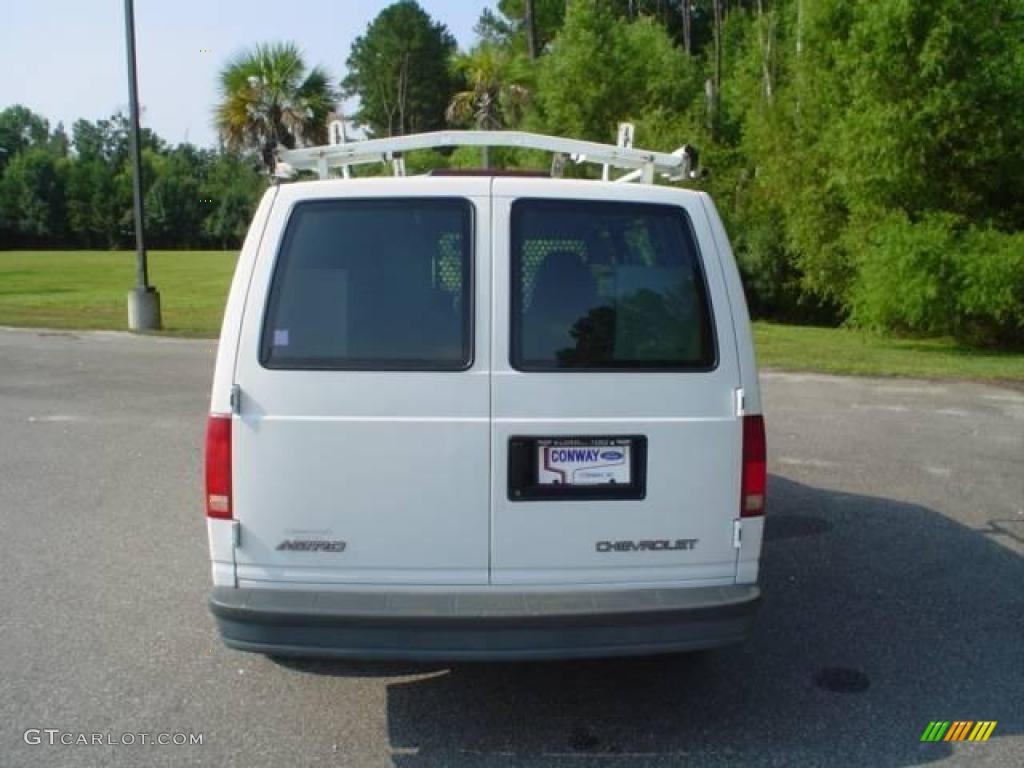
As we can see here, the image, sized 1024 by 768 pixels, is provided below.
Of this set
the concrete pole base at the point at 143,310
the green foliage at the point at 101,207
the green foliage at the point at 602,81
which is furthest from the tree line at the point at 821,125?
the green foliage at the point at 101,207

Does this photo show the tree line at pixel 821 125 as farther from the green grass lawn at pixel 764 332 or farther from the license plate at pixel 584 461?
the license plate at pixel 584 461

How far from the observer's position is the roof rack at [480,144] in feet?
13.5

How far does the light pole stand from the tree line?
4.18m

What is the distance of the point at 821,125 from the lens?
2078cm

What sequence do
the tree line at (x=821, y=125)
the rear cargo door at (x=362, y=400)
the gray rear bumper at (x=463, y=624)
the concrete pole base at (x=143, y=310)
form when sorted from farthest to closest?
1. the concrete pole base at (x=143, y=310)
2. the tree line at (x=821, y=125)
3. the rear cargo door at (x=362, y=400)
4. the gray rear bumper at (x=463, y=624)

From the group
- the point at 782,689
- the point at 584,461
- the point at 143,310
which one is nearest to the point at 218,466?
the point at 584,461

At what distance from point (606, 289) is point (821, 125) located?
62.3 ft

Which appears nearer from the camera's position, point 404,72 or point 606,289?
point 606,289

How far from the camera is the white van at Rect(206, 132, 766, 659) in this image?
11.1 feet

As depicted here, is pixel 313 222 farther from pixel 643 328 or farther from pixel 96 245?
pixel 96 245

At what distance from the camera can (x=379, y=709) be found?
3920 millimetres

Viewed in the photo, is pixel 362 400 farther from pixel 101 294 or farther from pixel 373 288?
pixel 101 294

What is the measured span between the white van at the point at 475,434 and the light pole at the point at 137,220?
1500 cm

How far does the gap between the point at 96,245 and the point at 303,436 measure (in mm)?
97113
